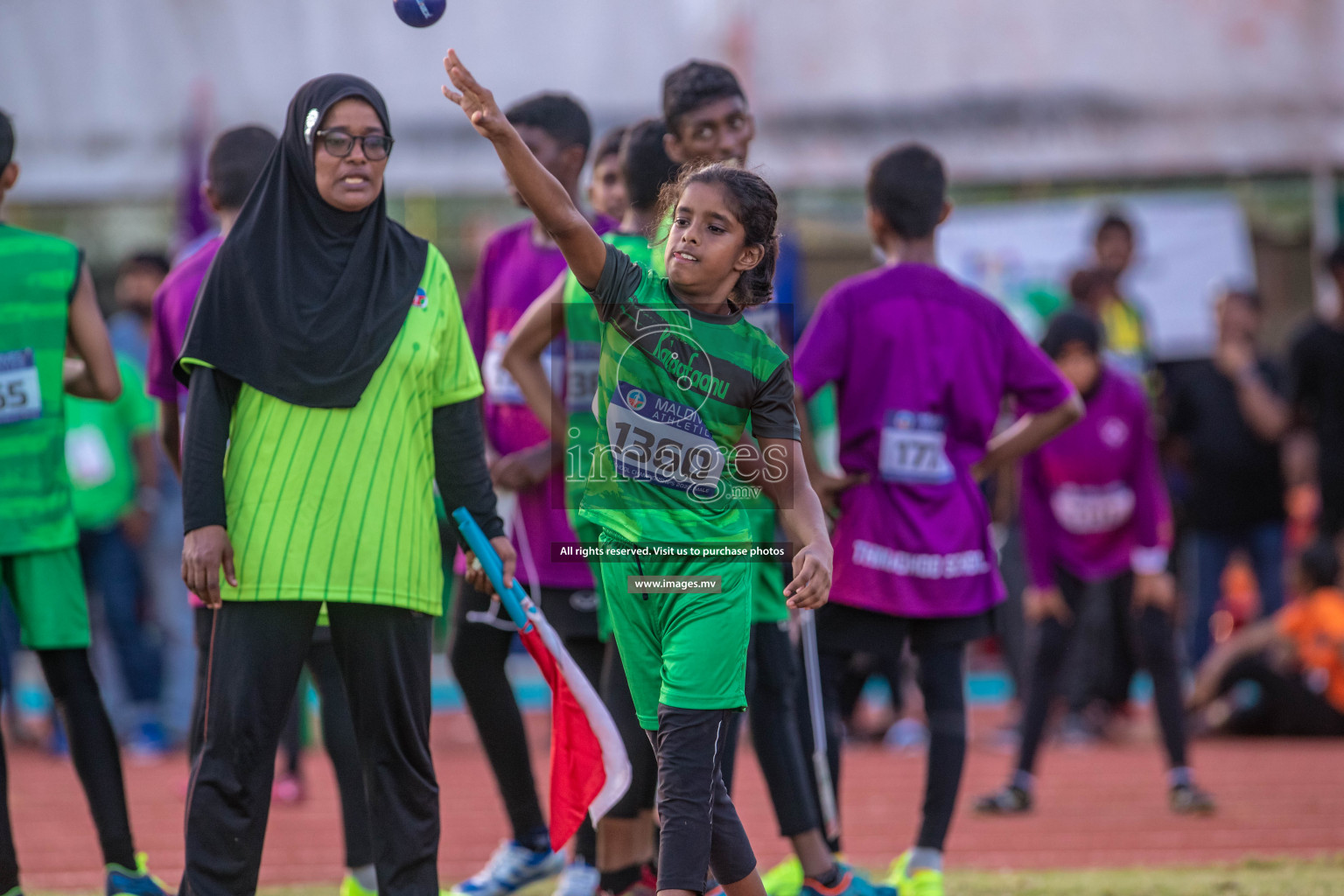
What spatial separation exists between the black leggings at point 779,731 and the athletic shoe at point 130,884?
163 centimetres

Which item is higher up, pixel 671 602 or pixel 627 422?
pixel 627 422

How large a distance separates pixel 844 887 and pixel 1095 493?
11.0 feet

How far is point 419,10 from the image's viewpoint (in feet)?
11.8

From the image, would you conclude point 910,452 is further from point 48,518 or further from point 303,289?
point 48,518

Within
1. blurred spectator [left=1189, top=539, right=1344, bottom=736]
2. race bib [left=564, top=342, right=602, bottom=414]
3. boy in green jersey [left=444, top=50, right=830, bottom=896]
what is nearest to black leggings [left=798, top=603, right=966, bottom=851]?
race bib [left=564, top=342, right=602, bottom=414]

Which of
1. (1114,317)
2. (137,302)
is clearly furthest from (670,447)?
(137,302)

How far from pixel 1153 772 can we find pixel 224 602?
565 centimetres

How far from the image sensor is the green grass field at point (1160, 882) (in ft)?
15.1

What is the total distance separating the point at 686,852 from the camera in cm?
330

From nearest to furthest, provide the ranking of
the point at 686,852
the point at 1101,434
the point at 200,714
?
the point at 686,852, the point at 200,714, the point at 1101,434

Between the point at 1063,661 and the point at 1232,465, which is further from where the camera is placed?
the point at 1232,465

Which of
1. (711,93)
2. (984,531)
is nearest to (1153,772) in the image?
(984,531)

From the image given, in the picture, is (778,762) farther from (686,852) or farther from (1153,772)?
(1153,772)

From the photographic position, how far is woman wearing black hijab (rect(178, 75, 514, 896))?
3.55 meters
